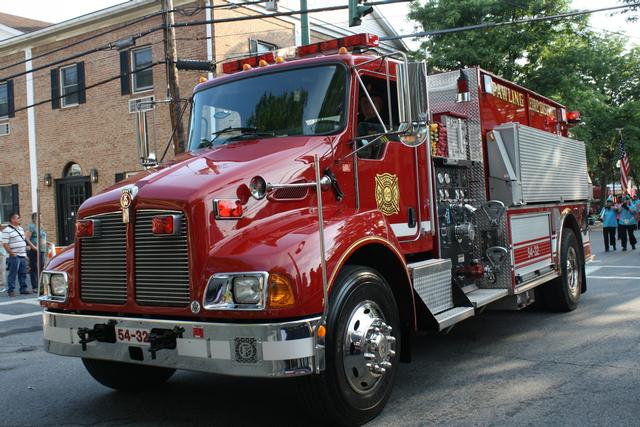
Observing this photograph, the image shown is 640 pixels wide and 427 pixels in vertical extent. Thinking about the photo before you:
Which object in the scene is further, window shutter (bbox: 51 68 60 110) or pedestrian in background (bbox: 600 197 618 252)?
window shutter (bbox: 51 68 60 110)

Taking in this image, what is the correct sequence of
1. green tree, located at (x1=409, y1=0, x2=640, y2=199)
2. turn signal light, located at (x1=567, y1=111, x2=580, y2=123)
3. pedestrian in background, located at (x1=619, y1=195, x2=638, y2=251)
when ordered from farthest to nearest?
green tree, located at (x1=409, y1=0, x2=640, y2=199)
pedestrian in background, located at (x1=619, y1=195, x2=638, y2=251)
turn signal light, located at (x1=567, y1=111, x2=580, y2=123)

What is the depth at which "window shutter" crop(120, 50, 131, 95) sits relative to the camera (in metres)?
20.2

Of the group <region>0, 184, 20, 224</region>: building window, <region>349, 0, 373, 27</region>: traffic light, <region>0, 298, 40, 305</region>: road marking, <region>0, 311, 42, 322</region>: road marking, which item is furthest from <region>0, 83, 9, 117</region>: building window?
<region>349, 0, 373, 27</region>: traffic light

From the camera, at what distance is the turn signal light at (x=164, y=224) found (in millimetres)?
3963

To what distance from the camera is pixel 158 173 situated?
14.7 ft

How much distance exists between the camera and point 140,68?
66.0 feet

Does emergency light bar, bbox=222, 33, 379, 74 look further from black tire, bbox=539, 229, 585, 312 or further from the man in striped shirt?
the man in striped shirt

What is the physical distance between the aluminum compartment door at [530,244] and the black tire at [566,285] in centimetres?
55

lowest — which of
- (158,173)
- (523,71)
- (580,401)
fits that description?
(580,401)

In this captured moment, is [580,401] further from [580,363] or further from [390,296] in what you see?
Result: [390,296]

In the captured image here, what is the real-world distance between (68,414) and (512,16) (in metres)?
23.5

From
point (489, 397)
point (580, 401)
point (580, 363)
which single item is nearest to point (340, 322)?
point (489, 397)

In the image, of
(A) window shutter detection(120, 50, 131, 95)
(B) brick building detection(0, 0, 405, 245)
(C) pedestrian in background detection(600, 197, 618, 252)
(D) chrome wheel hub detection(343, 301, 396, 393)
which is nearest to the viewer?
(D) chrome wheel hub detection(343, 301, 396, 393)

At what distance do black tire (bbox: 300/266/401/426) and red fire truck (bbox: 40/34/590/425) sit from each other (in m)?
0.01
